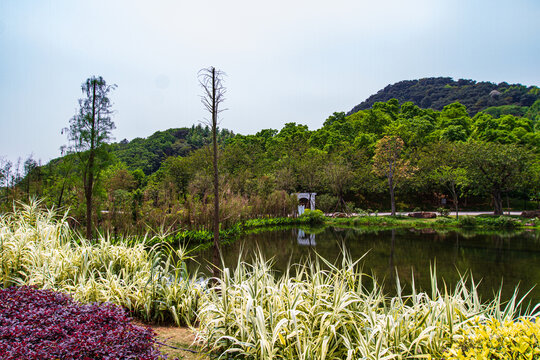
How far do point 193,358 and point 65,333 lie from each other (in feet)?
2.91

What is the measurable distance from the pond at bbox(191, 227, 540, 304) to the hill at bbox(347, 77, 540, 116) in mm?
51199

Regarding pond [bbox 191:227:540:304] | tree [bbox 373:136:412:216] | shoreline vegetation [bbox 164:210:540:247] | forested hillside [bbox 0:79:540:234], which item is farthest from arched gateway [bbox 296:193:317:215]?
pond [bbox 191:227:540:304]

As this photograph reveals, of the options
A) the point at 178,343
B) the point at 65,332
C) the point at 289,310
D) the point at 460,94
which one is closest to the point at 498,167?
the point at 289,310

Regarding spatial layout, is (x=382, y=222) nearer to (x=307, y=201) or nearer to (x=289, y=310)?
(x=307, y=201)

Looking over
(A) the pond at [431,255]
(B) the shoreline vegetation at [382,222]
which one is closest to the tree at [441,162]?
(B) the shoreline vegetation at [382,222]

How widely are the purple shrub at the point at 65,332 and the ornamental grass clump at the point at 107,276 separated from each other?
0.60m

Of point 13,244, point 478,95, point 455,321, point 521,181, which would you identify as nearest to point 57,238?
point 13,244

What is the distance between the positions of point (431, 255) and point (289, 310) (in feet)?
24.2

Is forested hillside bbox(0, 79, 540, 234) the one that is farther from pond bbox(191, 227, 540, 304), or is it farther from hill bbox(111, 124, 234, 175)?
hill bbox(111, 124, 234, 175)

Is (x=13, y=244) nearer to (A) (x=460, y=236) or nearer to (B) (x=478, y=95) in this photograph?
(A) (x=460, y=236)

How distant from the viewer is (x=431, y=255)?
822 centimetres

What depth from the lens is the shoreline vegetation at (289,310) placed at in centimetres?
194

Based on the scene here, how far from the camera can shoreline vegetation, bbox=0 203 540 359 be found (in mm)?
1938

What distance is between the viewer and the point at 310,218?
17594 mm
